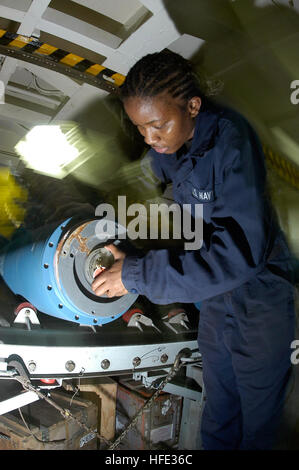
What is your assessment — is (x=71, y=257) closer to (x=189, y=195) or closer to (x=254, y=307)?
(x=189, y=195)

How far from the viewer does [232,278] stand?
1333mm

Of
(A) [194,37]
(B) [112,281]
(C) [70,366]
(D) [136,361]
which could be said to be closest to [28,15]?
(A) [194,37]

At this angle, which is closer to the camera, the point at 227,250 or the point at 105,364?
the point at 227,250

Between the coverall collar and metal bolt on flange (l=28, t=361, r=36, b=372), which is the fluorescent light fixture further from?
metal bolt on flange (l=28, t=361, r=36, b=372)

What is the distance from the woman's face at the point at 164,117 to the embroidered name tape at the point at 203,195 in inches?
9.2

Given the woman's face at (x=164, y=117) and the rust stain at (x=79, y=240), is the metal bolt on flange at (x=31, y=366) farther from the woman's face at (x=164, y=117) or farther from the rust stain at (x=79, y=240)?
the woman's face at (x=164, y=117)

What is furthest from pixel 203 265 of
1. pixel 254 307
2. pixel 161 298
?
pixel 254 307

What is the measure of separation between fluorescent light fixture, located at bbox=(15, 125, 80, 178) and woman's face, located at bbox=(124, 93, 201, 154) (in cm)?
207

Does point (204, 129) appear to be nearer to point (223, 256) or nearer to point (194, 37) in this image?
point (223, 256)

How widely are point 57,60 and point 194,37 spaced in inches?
36.8

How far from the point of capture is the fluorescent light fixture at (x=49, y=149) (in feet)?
11.3

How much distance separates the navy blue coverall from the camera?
4.36ft

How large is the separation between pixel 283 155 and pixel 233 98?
700 mm

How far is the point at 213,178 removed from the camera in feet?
4.91
